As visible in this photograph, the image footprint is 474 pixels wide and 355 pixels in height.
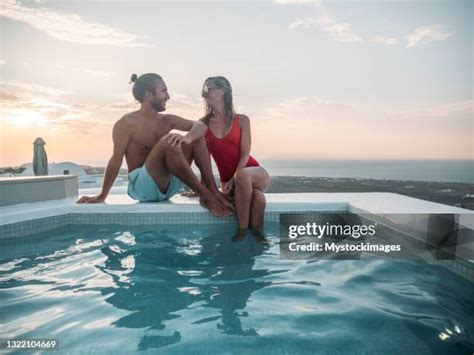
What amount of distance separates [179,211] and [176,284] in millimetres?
1529

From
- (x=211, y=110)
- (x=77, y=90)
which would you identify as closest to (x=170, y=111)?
(x=211, y=110)

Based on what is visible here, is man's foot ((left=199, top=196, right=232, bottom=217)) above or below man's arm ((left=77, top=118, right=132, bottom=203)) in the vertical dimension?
below

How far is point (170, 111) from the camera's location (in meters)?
3.75

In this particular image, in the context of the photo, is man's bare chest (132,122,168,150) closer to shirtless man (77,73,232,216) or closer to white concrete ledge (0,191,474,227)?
shirtless man (77,73,232,216)

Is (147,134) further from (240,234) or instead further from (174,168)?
(240,234)

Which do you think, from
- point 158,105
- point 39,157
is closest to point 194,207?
point 158,105

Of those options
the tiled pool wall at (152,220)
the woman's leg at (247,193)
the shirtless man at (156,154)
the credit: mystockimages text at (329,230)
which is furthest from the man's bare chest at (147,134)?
the credit: mystockimages text at (329,230)

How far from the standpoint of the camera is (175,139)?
9.70ft

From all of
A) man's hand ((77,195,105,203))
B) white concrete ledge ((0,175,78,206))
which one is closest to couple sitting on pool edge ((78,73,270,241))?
man's hand ((77,195,105,203))

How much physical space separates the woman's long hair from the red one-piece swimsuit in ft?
0.30

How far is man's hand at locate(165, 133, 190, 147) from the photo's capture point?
294 cm

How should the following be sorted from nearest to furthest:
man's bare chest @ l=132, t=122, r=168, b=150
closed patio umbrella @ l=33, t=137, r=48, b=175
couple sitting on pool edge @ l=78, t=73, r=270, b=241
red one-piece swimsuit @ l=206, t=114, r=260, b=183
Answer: couple sitting on pool edge @ l=78, t=73, r=270, b=241 → red one-piece swimsuit @ l=206, t=114, r=260, b=183 → man's bare chest @ l=132, t=122, r=168, b=150 → closed patio umbrella @ l=33, t=137, r=48, b=175

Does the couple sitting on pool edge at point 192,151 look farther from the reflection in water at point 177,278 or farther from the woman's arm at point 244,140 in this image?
the reflection in water at point 177,278

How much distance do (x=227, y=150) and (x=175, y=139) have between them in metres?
0.64
